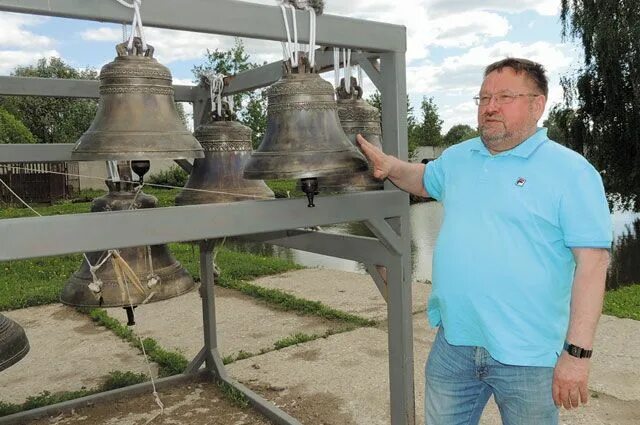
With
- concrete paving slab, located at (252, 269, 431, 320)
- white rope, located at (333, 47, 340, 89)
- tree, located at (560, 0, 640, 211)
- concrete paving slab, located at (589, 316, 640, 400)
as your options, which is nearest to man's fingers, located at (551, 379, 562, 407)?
white rope, located at (333, 47, 340, 89)

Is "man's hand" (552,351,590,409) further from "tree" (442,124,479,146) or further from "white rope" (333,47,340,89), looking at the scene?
"tree" (442,124,479,146)

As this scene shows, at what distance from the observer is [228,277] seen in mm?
8430

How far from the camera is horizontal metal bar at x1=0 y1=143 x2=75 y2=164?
3344mm

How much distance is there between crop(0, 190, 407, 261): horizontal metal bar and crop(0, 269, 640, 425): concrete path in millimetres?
1945

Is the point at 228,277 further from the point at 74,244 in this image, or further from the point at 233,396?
the point at 74,244

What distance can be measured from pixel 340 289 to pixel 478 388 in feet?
17.5

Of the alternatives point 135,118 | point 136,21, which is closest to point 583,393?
point 135,118

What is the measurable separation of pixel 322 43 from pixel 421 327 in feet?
13.2

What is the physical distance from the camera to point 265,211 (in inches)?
86.5

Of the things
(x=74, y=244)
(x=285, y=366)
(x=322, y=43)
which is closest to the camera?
(x=74, y=244)

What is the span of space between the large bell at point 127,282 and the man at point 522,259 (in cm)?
132

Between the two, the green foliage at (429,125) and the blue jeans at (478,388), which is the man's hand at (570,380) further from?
the green foliage at (429,125)

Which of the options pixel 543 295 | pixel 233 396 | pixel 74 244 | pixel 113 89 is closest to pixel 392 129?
pixel 543 295

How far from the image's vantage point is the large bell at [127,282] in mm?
2795
